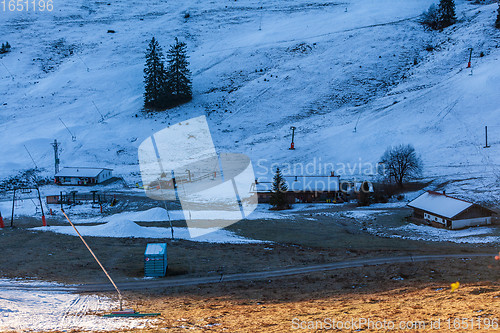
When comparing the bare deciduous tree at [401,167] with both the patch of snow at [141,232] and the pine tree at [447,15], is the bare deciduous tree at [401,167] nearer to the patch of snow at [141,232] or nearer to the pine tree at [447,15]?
the patch of snow at [141,232]

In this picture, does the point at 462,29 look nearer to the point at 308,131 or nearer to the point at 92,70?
the point at 308,131

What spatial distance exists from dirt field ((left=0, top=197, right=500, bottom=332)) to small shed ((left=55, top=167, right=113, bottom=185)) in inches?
801

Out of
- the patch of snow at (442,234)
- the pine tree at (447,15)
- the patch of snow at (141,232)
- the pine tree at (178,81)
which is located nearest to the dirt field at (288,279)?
the patch of snow at (141,232)

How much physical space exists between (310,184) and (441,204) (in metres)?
16.4

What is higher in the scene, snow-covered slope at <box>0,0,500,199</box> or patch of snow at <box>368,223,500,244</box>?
snow-covered slope at <box>0,0,500,199</box>

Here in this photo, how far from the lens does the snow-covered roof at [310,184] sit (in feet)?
156

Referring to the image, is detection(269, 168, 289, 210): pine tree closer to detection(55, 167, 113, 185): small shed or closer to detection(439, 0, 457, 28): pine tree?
detection(55, 167, 113, 185): small shed

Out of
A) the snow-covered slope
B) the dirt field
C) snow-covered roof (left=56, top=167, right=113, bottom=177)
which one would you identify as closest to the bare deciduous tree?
the snow-covered slope

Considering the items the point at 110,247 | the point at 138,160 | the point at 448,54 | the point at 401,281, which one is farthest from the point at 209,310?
the point at 448,54

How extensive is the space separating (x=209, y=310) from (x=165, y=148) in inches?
2026

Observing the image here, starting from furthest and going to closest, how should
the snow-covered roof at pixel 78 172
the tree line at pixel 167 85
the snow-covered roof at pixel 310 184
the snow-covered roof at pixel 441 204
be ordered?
the tree line at pixel 167 85
the snow-covered roof at pixel 78 172
the snow-covered roof at pixel 310 184
the snow-covered roof at pixel 441 204

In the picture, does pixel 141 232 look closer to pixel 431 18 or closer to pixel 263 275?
pixel 263 275

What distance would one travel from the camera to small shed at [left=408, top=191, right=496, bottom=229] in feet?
108

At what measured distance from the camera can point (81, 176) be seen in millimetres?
53750
